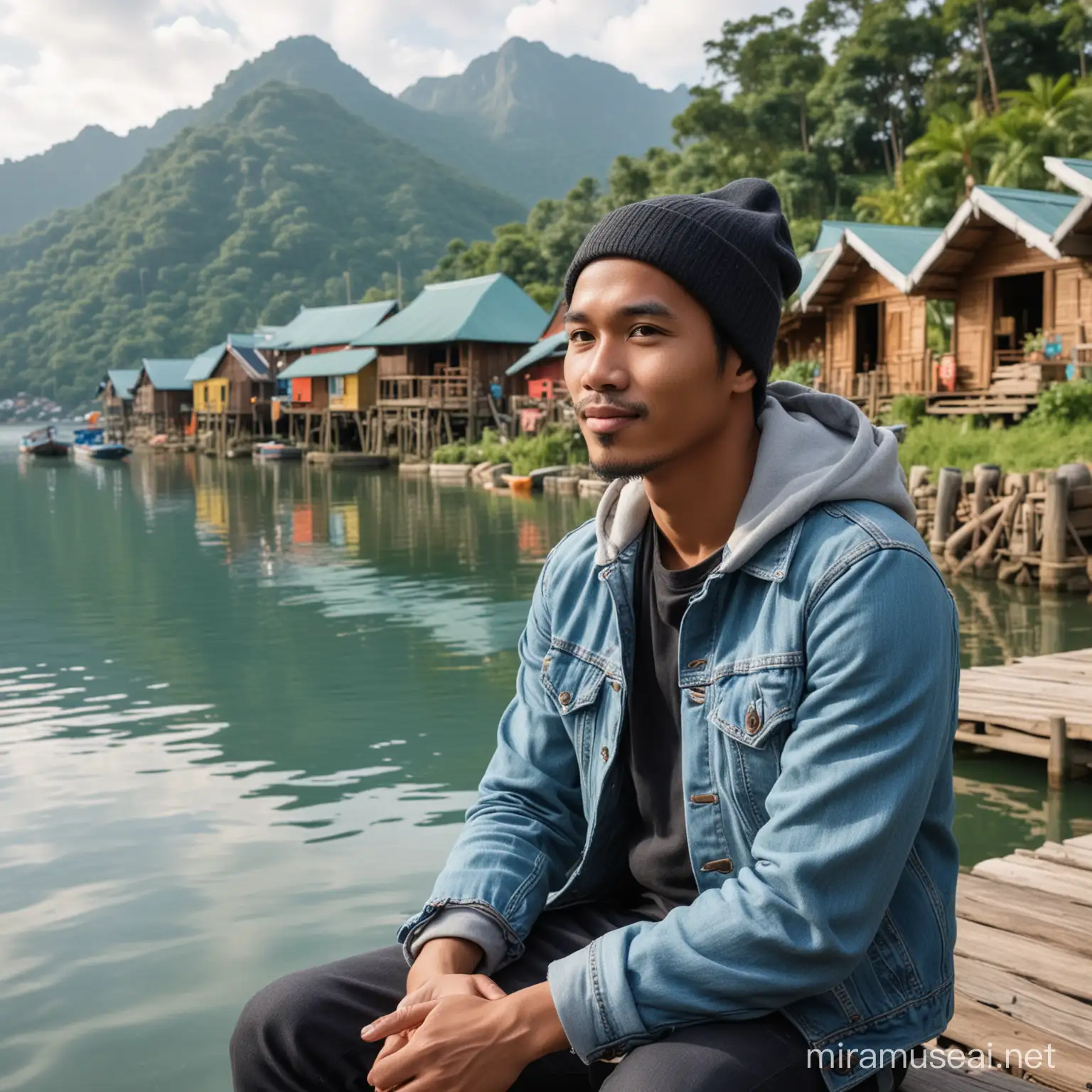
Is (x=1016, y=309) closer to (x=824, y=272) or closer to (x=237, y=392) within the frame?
(x=824, y=272)

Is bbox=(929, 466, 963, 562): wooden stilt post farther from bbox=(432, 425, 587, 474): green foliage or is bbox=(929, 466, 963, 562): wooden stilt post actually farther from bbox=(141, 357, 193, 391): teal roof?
bbox=(141, 357, 193, 391): teal roof

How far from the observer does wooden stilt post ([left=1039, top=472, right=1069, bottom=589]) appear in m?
14.6

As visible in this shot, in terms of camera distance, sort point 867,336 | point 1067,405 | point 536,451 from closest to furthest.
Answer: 1. point 1067,405
2. point 867,336
3. point 536,451

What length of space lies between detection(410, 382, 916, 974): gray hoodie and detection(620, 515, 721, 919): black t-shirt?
0.13 m

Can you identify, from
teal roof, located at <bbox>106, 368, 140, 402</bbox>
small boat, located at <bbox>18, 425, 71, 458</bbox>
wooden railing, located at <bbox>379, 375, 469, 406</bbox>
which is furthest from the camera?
teal roof, located at <bbox>106, 368, 140, 402</bbox>

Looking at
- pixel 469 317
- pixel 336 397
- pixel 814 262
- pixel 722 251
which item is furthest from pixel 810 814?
pixel 336 397

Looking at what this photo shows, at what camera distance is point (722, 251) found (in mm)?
2326

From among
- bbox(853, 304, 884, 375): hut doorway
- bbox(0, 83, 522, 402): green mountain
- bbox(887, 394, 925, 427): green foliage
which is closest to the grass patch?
bbox(887, 394, 925, 427): green foliage

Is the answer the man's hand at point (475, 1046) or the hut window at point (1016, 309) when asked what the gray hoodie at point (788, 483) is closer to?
the man's hand at point (475, 1046)

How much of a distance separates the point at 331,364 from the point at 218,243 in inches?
2850

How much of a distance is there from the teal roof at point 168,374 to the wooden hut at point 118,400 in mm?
5564

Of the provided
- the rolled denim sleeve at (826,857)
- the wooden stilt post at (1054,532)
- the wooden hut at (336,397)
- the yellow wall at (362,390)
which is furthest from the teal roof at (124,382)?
the rolled denim sleeve at (826,857)

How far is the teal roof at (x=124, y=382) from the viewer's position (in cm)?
8081

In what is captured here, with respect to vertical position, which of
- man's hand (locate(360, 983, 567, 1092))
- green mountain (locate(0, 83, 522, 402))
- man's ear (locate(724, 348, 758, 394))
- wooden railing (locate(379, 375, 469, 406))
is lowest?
man's hand (locate(360, 983, 567, 1092))
